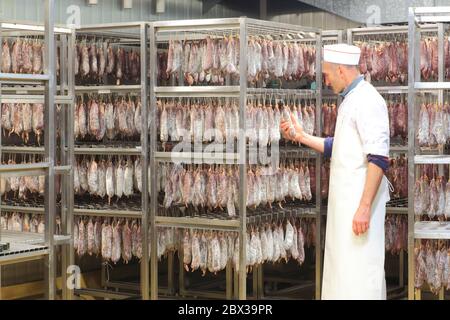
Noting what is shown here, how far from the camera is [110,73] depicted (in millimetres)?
9516

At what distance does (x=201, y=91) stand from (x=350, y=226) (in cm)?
222

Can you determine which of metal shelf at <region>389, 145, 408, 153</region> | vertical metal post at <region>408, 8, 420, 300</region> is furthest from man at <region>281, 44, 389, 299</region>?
metal shelf at <region>389, 145, 408, 153</region>

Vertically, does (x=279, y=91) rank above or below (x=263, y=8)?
below

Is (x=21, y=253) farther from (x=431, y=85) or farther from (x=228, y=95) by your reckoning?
(x=431, y=85)

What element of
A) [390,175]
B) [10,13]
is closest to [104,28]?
[10,13]

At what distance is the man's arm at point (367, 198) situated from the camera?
6.27 metres

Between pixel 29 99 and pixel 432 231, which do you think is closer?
pixel 432 231

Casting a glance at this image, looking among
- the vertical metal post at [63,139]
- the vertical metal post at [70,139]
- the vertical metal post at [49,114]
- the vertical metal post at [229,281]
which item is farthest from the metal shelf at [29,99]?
the vertical metal post at [49,114]

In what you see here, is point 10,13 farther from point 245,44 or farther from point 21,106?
point 245,44

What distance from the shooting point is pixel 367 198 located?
630cm

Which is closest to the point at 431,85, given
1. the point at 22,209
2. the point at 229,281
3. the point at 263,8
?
the point at 229,281

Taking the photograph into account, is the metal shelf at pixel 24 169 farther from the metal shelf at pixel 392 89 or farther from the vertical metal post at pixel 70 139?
the metal shelf at pixel 392 89

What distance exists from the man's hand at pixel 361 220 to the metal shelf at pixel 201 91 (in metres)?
1.96

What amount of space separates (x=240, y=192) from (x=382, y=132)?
1.92 m
